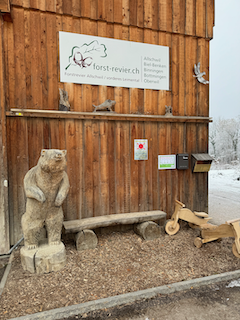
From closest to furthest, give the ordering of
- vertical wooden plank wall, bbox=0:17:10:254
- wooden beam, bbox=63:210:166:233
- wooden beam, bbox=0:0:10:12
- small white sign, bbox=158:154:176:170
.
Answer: wooden beam, bbox=0:0:10:12
vertical wooden plank wall, bbox=0:17:10:254
wooden beam, bbox=63:210:166:233
small white sign, bbox=158:154:176:170

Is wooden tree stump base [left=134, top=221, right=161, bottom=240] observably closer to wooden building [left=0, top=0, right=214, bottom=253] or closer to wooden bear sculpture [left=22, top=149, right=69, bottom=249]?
wooden building [left=0, top=0, right=214, bottom=253]

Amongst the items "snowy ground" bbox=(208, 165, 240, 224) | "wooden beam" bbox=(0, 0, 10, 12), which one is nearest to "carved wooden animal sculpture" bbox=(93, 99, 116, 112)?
"wooden beam" bbox=(0, 0, 10, 12)

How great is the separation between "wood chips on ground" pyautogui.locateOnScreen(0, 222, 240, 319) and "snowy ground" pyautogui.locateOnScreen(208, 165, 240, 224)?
1864mm

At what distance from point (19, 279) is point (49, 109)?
2.89m

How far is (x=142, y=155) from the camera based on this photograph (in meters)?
5.03

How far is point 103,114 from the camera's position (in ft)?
15.2

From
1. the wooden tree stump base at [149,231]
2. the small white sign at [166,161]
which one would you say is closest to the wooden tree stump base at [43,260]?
the wooden tree stump base at [149,231]

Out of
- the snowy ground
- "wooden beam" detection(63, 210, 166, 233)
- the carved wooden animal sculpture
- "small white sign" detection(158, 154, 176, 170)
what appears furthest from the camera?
the snowy ground

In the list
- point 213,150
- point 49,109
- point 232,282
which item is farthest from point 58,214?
point 213,150

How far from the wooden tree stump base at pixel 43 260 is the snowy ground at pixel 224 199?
4.02m

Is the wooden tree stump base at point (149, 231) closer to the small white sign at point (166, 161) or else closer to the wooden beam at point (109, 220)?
the wooden beam at point (109, 220)

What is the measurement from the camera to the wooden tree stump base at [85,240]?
4016mm

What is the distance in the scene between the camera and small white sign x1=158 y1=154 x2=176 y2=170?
5184 mm

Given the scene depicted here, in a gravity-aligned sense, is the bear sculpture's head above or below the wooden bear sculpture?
above
